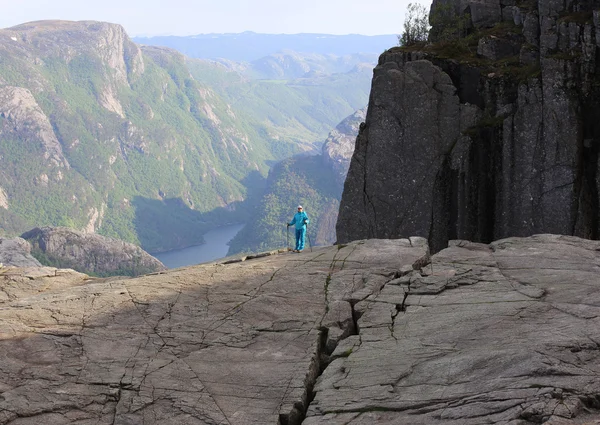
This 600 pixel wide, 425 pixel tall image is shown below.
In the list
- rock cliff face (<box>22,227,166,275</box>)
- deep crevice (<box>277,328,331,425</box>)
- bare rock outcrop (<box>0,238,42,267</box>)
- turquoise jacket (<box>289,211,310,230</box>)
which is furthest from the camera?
rock cliff face (<box>22,227,166,275</box>)

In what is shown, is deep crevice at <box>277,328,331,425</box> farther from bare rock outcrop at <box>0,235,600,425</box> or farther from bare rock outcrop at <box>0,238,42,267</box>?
bare rock outcrop at <box>0,238,42,267</box>

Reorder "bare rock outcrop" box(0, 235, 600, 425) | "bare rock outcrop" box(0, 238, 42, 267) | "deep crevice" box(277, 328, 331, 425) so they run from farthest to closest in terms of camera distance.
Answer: "bare rock outcrop" box(0, 238, 42, 267)
"deep crevice" box(277, 328, 331, 425)
"bare rock outcrop" box(0, 235, 600, 425)

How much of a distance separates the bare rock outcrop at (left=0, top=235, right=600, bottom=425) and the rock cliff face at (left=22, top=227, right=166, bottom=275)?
149841 mm

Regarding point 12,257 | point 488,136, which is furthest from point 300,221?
point 12,257

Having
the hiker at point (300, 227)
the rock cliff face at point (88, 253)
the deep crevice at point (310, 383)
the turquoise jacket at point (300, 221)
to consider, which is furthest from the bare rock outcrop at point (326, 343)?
the rock cliff face at point (88, 253)

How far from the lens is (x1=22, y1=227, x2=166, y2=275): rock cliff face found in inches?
6639

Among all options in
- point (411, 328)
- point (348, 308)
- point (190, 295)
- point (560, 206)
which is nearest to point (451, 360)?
point (411, 328)

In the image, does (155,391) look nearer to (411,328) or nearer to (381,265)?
(411,328)

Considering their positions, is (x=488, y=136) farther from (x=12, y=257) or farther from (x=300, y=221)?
(x=12, y=257)

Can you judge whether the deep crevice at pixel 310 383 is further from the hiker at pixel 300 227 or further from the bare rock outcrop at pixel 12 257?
the bare rock outcrop at pixel 12 257

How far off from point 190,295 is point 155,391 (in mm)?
6190

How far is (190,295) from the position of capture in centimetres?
2231

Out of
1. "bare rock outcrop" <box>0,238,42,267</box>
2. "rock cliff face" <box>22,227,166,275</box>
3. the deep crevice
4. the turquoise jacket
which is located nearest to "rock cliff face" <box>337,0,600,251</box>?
the turquoise jacket

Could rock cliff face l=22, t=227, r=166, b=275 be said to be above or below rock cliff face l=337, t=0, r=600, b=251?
below
